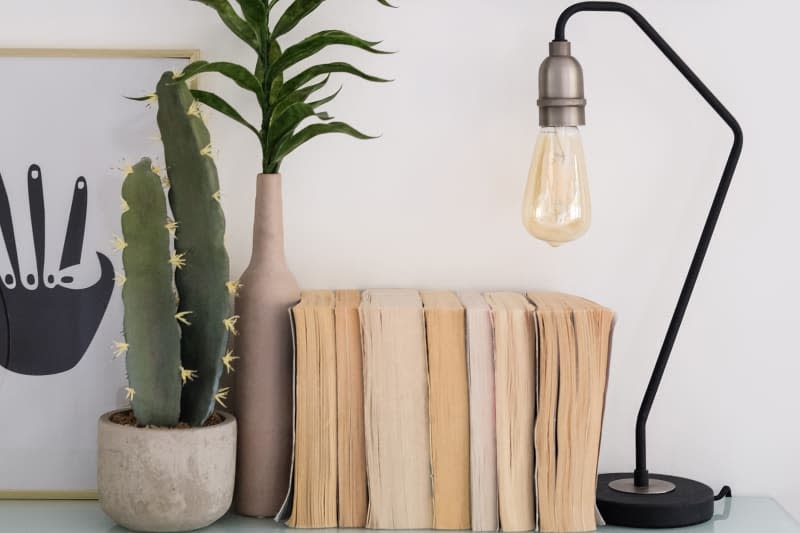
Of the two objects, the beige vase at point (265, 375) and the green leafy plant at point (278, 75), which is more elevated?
the green leafy plant at point (278, 75)

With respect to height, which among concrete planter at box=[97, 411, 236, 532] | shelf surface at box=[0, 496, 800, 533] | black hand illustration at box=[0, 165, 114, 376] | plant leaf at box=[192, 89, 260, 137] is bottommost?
shelf surface at box=[0, 496, 800, 533]

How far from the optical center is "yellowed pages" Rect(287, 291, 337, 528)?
0.95m

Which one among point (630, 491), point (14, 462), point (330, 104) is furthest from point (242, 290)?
point (630, 491)

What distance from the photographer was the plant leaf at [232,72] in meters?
0.95

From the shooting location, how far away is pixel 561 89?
963mm

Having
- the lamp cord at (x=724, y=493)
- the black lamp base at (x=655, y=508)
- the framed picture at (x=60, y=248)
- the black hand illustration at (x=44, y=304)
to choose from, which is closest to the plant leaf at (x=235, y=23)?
the framed picture at (x=60, y=248)

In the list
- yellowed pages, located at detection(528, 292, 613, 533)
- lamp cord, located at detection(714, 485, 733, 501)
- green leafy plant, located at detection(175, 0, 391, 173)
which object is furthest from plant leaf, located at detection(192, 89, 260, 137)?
lamp cord, located at detection(714, 485, 733, 501)

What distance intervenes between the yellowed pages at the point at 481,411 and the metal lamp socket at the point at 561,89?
208 millimetres

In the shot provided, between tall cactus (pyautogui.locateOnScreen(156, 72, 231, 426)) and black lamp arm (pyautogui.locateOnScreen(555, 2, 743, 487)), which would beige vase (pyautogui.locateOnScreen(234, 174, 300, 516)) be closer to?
tall cactus (pyautogui.locateOnScreen(156, 72, 231, 426))

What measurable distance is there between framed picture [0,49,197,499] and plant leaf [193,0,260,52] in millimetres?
102

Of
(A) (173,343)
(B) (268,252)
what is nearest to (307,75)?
(B) (268,252)

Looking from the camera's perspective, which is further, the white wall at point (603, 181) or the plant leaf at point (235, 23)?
the white wall at point (603, 181)

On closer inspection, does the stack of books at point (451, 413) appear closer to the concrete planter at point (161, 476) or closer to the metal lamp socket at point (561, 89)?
the concrete planter at point (161, 476)

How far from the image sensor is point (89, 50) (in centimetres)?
106
